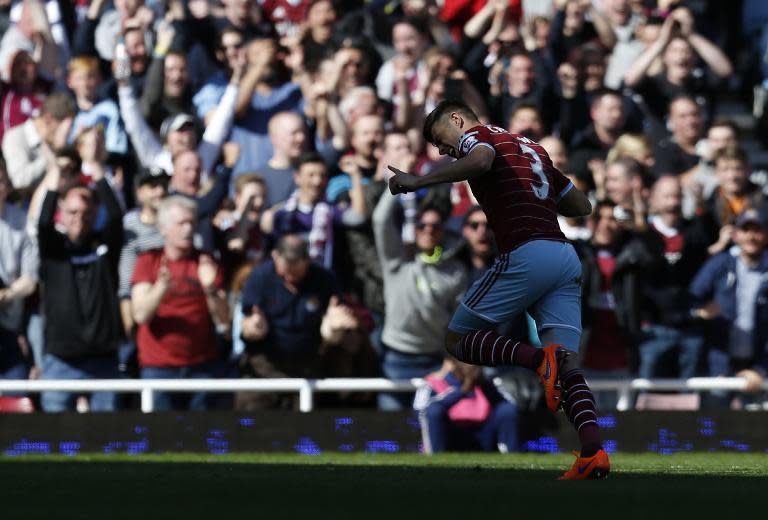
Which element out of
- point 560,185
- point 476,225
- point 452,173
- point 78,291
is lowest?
point 78,291

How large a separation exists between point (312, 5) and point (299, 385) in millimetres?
4850

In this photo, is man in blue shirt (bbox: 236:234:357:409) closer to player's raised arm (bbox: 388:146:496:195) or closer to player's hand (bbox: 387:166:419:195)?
player's raised arm (bbox: 388:146:496:195)

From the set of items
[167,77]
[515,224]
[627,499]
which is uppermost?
[167,77]

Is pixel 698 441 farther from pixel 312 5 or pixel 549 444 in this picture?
pixel 312 5

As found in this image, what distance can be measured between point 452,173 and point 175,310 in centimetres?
482

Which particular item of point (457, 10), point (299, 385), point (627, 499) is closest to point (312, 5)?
point (457, 10)

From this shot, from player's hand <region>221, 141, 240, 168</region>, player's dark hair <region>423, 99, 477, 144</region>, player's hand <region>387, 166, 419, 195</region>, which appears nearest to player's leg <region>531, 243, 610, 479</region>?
player's dark hair <region>423, 99, 477, 144</region>

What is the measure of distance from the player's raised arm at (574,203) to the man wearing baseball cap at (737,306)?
435cm

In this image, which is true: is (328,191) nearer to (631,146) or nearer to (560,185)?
(631,146)

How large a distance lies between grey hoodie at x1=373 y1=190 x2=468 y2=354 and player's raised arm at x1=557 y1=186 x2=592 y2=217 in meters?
3.56

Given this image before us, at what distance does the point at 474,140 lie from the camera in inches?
327

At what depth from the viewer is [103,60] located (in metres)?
16.1

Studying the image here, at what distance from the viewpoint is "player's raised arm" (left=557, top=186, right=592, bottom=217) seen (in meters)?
8.80

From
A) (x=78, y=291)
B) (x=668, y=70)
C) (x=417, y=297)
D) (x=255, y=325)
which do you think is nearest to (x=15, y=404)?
(x=78, y=291)
